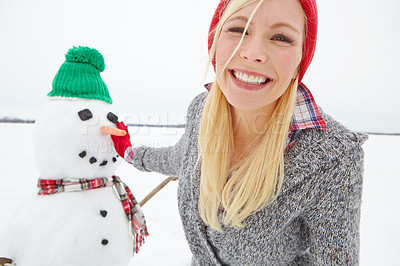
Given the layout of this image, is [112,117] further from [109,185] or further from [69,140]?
[109,185]

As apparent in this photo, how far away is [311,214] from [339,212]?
0.26 feet

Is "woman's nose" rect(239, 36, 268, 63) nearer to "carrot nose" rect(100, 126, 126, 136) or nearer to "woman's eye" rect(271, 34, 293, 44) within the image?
"woman's eye" rect(271, 34, 293, 44)

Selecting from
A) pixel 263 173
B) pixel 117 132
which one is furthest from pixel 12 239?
pixel 263 173

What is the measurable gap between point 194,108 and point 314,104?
0.58 m

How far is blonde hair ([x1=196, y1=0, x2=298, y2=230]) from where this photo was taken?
0.76 meters

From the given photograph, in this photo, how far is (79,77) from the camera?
40.6 inches

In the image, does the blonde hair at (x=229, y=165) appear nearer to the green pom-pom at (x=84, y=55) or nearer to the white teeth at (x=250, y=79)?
the white teeth at (x=250, y=79)

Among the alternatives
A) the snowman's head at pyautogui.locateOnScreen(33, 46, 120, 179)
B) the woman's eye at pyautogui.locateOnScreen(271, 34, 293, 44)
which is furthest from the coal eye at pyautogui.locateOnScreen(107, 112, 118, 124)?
Result: the woman's eye at pyautogui.locateOnScreen(271, 34, 293, 44)

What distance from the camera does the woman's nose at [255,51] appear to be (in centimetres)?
69

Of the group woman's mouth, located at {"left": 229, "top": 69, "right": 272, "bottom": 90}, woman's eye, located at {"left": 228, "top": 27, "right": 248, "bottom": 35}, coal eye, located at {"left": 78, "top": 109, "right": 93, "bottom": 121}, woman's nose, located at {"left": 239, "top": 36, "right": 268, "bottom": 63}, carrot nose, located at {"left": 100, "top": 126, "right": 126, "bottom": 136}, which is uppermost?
woman's eye, located at {"left": 228, "top": 27, "right": 248, "bottom": 35}

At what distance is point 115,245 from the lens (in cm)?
102

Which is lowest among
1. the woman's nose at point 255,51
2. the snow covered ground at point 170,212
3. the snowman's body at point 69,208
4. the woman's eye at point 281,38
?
the snow covered ground at point 170,212

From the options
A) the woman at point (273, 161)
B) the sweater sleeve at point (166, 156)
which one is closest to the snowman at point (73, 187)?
the sweater sleeve at point (166, 156)

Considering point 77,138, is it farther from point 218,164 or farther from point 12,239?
A: point 218,164
